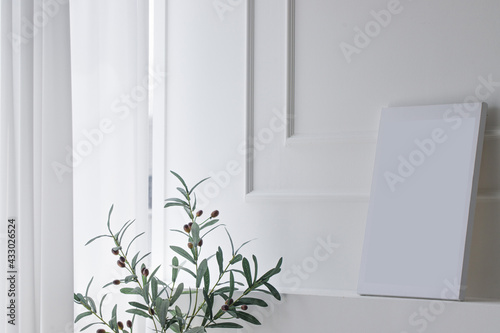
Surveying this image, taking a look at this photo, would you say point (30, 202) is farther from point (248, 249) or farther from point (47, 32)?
point (248, 249)

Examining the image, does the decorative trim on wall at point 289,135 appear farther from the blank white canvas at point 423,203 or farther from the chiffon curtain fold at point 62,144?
the chiffon curtain fold at point 62,144

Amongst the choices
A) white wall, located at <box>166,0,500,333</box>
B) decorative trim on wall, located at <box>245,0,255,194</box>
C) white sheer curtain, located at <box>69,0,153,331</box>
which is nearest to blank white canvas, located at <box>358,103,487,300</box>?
white wall, located at <box>166,0,500,333</box>

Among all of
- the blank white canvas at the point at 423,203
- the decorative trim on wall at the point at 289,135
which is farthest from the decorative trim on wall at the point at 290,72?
the blank white canvas at the point at 423,203

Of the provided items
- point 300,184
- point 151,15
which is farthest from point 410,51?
point 151,15

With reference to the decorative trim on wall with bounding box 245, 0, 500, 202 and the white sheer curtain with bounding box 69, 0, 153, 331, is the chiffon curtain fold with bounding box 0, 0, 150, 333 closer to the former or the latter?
the white sheer curtain with bounding box 69, 0, 153, 331

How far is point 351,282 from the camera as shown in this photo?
143 centimetres

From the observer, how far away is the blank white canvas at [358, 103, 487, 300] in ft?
4.06

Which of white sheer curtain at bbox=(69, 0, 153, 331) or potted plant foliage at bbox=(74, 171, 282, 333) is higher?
white sheer curtain at bbox=(69, 0, 153, 331)

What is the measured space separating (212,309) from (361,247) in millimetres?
411

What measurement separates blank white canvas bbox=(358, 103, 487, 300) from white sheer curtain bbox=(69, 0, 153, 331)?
619mm

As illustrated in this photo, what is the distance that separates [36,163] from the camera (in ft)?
3.61

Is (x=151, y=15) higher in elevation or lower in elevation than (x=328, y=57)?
higher

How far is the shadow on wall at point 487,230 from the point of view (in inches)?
51.5

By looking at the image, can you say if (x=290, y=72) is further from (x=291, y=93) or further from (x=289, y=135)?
(x=289, y=135)
